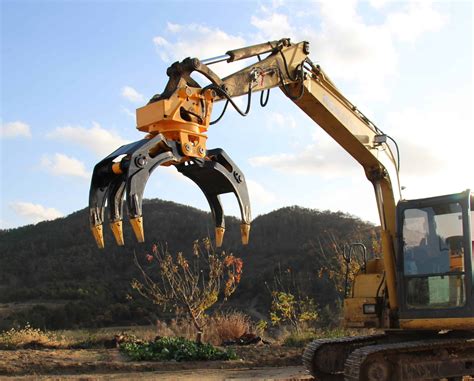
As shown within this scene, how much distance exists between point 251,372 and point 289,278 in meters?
20.6

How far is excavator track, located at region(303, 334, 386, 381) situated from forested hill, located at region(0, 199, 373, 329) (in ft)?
60.9

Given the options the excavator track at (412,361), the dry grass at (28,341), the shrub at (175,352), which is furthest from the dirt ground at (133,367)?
the excavator track at (412,361)

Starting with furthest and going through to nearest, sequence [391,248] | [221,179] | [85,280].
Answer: [85,280] < [391,248] < [221,179]

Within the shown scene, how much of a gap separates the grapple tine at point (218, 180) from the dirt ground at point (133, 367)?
14.9 ft

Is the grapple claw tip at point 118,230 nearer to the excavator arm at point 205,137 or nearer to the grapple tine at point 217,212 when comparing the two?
the excavator arm at point 205,137

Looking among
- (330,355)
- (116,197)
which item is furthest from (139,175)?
(330,355)

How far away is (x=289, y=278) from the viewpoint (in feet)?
108

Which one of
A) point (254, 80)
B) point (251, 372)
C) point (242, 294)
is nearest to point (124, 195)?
point (254, 80)

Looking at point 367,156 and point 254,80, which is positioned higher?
point 254,80

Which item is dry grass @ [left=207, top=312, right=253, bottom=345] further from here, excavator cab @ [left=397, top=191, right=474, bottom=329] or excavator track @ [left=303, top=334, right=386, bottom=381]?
excavator cab @ [left=397, top=191, right=474, bottom=329]

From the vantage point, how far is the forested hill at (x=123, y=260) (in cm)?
3161

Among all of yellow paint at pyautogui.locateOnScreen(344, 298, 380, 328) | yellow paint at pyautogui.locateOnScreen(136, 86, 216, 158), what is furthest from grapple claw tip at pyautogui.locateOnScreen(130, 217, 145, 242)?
yellow paint at pyautogui.locateOnScreen(344, 298, 380, 328)

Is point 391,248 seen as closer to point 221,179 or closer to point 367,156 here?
point 367,156

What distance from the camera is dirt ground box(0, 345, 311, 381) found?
38.6 ft
